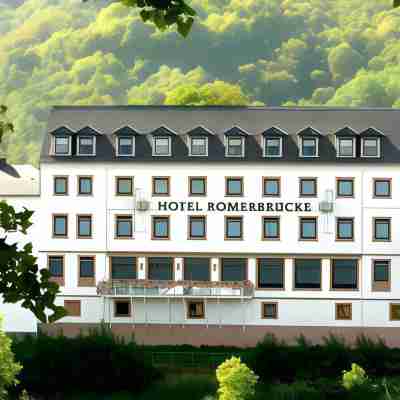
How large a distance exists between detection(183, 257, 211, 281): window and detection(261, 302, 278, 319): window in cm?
320

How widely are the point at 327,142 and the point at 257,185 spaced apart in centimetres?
440

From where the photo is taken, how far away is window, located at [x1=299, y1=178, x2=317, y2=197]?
66.4 meters

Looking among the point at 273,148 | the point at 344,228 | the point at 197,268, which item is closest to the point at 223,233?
the point at 197,268

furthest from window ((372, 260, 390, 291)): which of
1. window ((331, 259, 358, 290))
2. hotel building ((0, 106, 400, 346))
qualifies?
window ((331, 259, 358, 290))

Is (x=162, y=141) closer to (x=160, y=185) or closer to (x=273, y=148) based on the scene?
(x=160, y=185)

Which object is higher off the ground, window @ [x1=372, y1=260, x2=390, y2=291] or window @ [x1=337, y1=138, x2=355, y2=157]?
window @ [x1=337, y1=138, x2=355, y2=157]

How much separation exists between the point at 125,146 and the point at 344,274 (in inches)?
522

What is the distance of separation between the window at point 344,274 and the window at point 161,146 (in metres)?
10.5

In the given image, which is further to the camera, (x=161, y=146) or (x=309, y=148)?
(x=161, y=146)

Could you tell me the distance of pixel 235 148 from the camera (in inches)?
2640

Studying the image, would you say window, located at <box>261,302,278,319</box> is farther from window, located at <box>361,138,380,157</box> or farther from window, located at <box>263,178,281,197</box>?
window, located at <box>361,138,380,157</box>

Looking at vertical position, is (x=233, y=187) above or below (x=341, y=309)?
above

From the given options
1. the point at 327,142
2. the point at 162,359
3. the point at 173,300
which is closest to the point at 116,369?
the point at 162,359

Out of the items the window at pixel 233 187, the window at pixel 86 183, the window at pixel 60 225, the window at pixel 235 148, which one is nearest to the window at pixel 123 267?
the window at pixel 60 225
